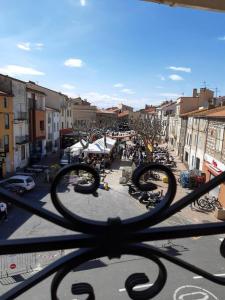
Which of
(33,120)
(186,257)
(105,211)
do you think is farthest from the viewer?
(33,120)

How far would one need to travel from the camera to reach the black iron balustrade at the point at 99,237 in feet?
4.30

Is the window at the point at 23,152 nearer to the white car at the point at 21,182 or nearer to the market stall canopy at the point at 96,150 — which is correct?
the market stall canopy at the point at 96,150

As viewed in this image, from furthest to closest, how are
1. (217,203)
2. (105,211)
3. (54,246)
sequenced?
(217,203)
(105,211)
(54,246)

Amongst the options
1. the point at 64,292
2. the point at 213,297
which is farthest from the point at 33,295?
the point at 213,297

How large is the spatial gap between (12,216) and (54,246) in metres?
17.7

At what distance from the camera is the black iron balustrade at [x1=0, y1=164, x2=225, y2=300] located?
1311mm

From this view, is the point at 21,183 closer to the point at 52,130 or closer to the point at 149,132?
the point at 52,130

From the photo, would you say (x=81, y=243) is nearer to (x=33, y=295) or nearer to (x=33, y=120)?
(x=33, y=295)

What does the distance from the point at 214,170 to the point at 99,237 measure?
22.5 metres

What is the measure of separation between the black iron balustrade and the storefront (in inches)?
682

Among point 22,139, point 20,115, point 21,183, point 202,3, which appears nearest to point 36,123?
point 22,139

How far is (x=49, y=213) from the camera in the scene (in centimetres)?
137

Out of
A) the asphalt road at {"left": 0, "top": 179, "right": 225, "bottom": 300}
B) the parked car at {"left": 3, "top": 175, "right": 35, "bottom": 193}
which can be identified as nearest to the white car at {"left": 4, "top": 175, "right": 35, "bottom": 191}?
the parked car at {"left": 3, "top": 175, "right": 35, "bottom": 193}

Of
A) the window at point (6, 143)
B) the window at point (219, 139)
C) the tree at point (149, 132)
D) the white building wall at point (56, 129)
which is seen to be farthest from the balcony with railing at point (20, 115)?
the window at point (219, 139)
